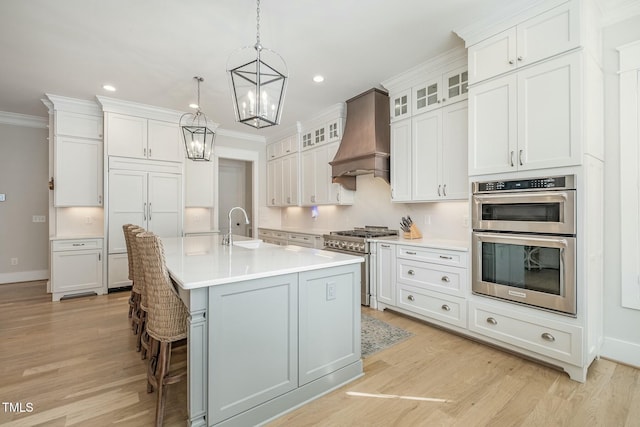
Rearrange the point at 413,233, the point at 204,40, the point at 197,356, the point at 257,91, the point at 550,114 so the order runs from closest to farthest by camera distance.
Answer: the point at 197,356
the point at 257,91
the point at 550,114
the point at 204,40
the point at 413,233

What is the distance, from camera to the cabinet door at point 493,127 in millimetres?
2479

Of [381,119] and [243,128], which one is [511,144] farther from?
[243,128]

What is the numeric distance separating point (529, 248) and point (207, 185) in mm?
5027

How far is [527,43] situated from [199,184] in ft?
16.6

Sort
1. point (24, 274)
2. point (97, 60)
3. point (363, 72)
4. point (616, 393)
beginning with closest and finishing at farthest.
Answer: point (616, 393)
point (97, 60)
point (363, 72)
point (24, 274)

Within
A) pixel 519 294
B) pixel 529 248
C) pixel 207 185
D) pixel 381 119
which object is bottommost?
pixel 519 294

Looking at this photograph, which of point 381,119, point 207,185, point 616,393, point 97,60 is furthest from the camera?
point 207,185

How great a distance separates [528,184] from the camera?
2.38 m

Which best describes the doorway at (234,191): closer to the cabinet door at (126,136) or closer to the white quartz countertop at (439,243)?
the cabinet door at (126,136)

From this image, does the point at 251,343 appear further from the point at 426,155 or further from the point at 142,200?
the point at 142,200

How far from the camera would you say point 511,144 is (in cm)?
247

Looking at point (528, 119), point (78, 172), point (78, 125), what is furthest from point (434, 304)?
point (78, 125)

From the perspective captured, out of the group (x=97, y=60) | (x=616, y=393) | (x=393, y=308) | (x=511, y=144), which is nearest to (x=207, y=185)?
(x=97, y=60)

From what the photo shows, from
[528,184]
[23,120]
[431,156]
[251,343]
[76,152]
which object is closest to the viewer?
[251,343]
